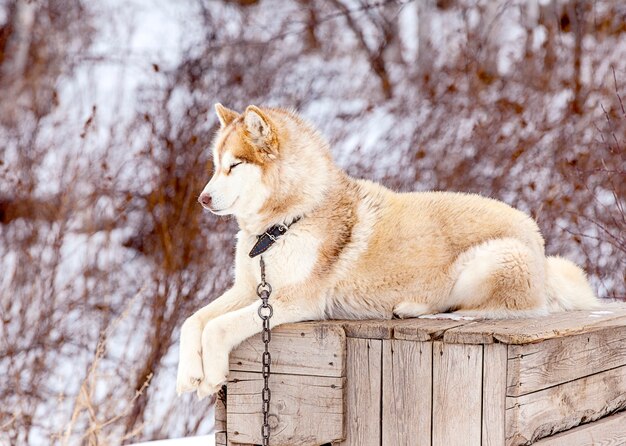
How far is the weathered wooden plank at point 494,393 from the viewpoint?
2.65 metres

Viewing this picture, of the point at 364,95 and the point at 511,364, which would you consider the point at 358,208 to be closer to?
the point at 511,364

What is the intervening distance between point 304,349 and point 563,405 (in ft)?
3.23

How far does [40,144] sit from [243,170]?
12.3 feet

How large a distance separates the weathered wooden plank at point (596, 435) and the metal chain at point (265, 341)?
957 mm

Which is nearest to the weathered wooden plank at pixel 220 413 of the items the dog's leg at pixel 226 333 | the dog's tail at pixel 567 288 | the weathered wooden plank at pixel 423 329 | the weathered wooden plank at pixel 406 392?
the dog's leg at pixel 226 333

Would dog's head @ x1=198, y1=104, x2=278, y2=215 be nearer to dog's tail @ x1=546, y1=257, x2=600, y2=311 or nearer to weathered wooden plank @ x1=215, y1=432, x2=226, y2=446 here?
weathered wooden plank @ x1=215, y1=432, x2=226, y2=446

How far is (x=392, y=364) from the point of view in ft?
9.33

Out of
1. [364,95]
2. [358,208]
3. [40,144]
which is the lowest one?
[358,208]

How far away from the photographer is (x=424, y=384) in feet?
9.16

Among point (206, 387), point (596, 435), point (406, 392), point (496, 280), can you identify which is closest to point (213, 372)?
point (206, 387)

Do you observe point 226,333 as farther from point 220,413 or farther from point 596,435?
point 596,435

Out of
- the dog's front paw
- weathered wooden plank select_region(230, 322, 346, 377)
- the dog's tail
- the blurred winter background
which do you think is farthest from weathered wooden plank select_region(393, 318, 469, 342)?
the blurred winter background

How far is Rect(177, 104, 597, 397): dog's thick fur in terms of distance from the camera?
9.65 feet

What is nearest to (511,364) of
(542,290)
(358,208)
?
(542,290)
